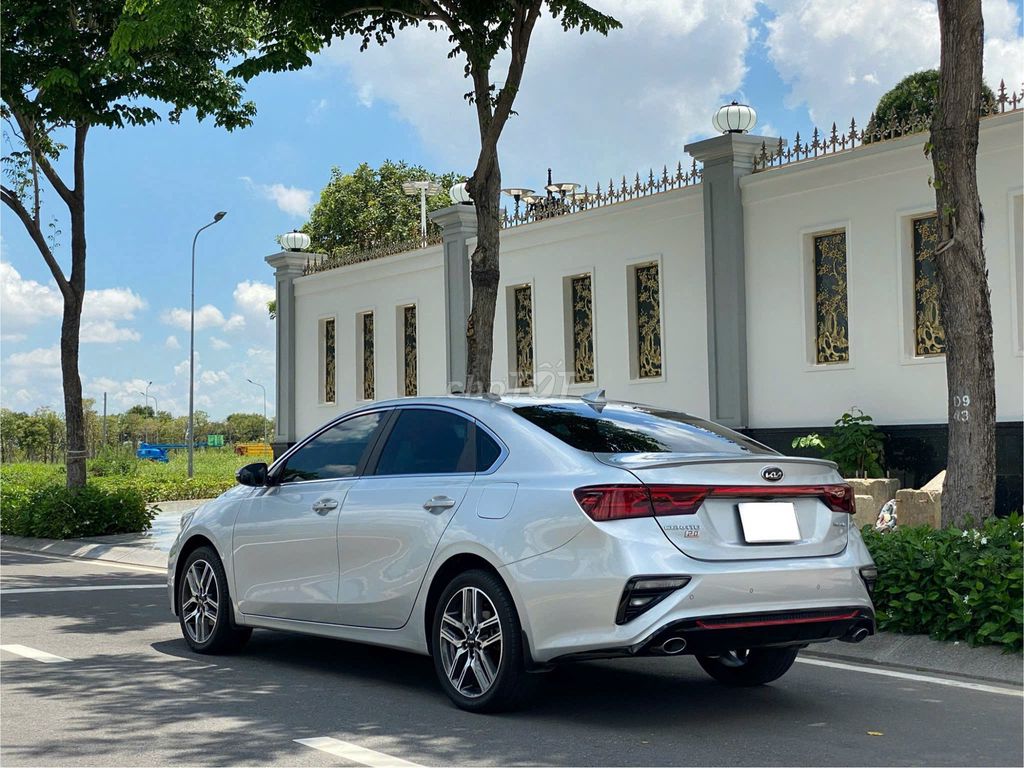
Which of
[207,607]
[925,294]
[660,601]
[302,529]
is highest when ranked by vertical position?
[925,294]

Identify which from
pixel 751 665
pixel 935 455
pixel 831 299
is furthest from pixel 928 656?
pixel 831 299

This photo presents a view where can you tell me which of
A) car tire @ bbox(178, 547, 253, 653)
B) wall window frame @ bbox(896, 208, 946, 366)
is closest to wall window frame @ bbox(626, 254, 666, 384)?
wall window frame @ bbox(896, 208, 946, 366)

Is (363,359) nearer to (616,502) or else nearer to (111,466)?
(111,466)

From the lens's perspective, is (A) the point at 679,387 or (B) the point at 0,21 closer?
(B) the point at 0,21

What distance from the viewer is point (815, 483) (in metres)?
6.16

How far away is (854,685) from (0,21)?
46.2 ft

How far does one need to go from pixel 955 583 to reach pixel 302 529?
13.2ft

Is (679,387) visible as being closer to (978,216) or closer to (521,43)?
(521,43)

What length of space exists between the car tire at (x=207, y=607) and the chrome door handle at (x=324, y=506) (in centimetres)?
111

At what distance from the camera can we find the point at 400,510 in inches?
264

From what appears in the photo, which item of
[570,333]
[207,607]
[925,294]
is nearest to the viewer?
[207,607]

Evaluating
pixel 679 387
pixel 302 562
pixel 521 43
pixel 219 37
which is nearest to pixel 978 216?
pixel 302 562

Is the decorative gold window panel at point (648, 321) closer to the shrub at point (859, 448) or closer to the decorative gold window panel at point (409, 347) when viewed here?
the shrub at point (859, 448)

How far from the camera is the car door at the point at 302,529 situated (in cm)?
721
